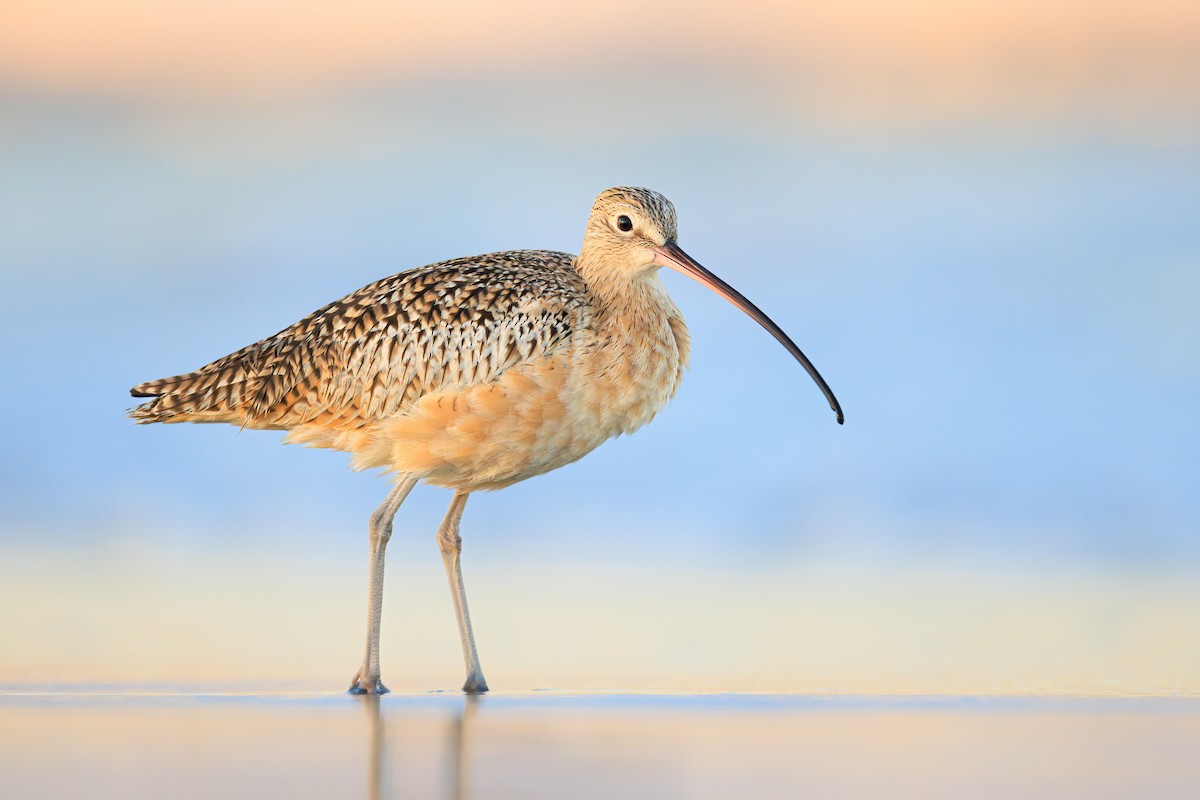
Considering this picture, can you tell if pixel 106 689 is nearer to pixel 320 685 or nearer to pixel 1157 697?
pixel 320 685

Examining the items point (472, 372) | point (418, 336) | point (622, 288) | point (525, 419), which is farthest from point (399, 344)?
point (622, 288)

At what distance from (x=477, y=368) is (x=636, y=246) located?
4.84 ft

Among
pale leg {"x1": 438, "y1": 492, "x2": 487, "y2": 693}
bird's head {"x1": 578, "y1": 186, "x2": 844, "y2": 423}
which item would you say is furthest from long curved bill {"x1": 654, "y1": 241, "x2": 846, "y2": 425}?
pale leg {"x1": 438, "y1": 492, "x2": 487, "y2": 693}

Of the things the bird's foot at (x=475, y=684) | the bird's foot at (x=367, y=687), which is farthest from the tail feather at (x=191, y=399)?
the bird's foot at (x=475, y=684)

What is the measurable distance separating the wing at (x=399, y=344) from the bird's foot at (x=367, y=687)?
1813mm

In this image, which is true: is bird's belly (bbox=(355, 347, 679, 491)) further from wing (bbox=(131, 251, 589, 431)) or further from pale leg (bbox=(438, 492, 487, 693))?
pale leg (bbox=(438, 492, 487, 693))

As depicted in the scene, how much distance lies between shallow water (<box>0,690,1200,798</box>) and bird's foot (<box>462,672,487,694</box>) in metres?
0.49

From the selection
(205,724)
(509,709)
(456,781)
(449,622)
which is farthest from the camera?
(449,622)

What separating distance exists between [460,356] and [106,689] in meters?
2.96

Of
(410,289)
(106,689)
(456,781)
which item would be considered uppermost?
(410,289)

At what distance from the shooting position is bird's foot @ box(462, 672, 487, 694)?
1077 centimetres

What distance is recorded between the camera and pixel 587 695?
10.2 m

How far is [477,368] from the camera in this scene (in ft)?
37.3

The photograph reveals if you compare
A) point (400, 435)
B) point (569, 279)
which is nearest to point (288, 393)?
point (400, 435)
